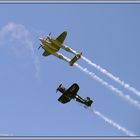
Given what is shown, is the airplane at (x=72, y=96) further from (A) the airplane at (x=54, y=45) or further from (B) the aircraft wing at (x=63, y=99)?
(A) the airplane at (x=54, y=45)

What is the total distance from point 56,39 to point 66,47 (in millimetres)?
3579

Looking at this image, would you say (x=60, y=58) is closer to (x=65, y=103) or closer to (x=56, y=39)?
(x=56, y=39)

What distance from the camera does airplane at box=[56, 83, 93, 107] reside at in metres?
95.4

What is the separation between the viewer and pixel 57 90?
98.2 metres

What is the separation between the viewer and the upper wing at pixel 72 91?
95188 millimetres

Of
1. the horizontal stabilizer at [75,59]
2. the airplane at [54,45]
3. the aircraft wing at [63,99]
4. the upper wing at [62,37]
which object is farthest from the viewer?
the upper wing at [62,37]

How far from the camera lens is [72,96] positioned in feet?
315

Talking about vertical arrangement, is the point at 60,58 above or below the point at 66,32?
below

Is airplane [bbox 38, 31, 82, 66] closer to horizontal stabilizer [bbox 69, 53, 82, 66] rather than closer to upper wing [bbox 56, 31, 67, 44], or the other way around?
upper wing [bbox 56, 31, 67, 44]

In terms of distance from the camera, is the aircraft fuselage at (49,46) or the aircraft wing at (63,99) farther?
the aircraft fuselage at (49,46)

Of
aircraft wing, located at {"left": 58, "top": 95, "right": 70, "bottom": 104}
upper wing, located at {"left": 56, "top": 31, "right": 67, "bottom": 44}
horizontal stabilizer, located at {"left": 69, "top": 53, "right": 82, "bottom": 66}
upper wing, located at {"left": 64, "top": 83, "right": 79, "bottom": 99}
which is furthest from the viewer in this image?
upper wing, located at {"left": 56, "top": 31, "right": 67, "bottom": 44}

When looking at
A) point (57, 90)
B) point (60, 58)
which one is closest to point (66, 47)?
point (60, 58)

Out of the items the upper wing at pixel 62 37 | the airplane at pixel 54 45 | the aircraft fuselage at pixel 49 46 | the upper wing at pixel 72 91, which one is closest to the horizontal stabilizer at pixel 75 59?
the airplane at pixel 54 45

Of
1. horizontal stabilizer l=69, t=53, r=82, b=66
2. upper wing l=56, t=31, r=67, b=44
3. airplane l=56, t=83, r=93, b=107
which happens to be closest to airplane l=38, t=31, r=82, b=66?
upper wing l=56, t=31, r=67, b=44
